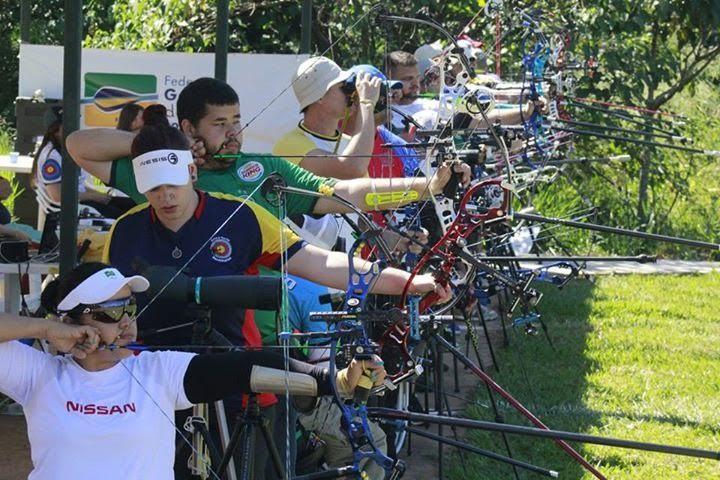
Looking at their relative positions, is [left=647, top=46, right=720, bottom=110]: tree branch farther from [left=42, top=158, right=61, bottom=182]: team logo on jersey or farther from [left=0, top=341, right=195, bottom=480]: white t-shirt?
[left=0, top=341, right=195, bottom=480]: white t-shirt

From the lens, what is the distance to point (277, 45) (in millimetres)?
11805

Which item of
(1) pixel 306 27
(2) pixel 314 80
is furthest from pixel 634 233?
(1) pixel 306 27

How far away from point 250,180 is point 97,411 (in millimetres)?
1246

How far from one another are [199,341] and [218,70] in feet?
12.5

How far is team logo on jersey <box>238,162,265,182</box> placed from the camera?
4273 mm

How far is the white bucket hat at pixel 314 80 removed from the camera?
5109 millimetres

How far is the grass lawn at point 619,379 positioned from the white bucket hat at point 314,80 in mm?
1701

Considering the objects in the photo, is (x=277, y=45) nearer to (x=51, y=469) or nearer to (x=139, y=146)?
(x=139, y=146)

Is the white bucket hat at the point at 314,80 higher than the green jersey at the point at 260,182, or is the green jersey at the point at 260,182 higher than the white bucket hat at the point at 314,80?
the white bucket hat at the point at 314,80

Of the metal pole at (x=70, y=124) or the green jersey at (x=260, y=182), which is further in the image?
the metal pole at (x=70, y=124)

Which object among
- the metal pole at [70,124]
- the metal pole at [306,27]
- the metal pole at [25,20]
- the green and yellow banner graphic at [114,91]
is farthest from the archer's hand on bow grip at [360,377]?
the metal pole at [25,20]

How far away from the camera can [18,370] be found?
329 cm

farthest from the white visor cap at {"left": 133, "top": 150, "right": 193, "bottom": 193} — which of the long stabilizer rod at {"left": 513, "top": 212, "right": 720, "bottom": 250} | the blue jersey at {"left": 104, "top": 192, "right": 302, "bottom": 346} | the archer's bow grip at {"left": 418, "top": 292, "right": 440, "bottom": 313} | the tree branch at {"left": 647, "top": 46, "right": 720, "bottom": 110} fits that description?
the tree branch at {"left": 647, "top": 46, "right": 720, "bottom": 110}

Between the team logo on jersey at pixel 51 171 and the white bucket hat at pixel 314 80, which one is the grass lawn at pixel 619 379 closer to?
the white bucket hat at pixel 314 80
